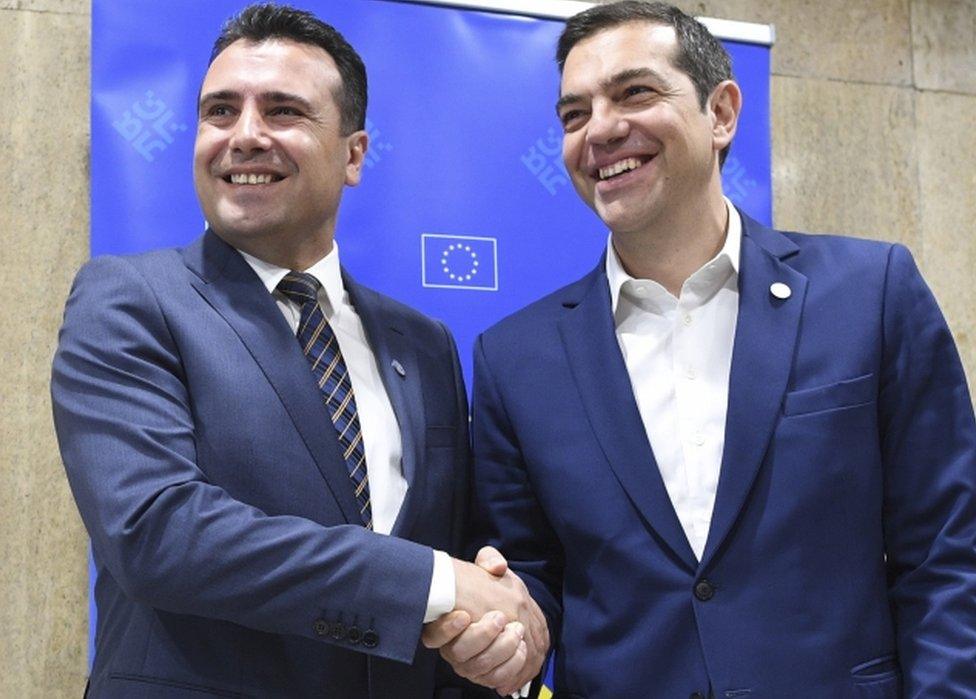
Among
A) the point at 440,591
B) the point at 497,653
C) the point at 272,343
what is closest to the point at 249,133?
the point at 272,343

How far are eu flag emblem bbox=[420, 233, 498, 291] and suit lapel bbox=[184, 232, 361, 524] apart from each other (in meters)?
0.97

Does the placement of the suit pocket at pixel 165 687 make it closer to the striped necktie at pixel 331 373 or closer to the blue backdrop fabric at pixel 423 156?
the striped necktie at pixel 331 373

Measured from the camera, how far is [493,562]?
2.62 metres

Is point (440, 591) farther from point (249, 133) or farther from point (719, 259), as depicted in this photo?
point (249, 133)

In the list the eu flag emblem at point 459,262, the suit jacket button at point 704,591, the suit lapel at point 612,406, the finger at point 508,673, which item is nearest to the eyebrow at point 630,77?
the suit lapel at point 612,406

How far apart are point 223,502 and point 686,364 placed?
923 mm

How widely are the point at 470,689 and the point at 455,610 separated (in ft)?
1.43

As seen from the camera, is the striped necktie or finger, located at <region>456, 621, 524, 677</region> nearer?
finger, located at <region>456, 621, 524, 677</region>

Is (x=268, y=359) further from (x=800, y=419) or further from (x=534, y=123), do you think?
(x=534, y=123)

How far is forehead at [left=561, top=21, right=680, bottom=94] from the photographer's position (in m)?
2.94

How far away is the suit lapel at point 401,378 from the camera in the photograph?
106 inches

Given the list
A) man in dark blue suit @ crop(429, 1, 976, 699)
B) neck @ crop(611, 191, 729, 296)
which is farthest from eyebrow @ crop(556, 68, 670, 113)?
neck @ crop(611, 191, 729, 296)

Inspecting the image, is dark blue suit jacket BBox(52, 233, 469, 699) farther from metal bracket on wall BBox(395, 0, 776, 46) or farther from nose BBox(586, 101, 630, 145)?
metal bracket on wall BBox(395, 0, 776, 46)

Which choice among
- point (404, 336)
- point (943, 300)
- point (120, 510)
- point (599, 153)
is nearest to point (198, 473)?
point (120, 510)
